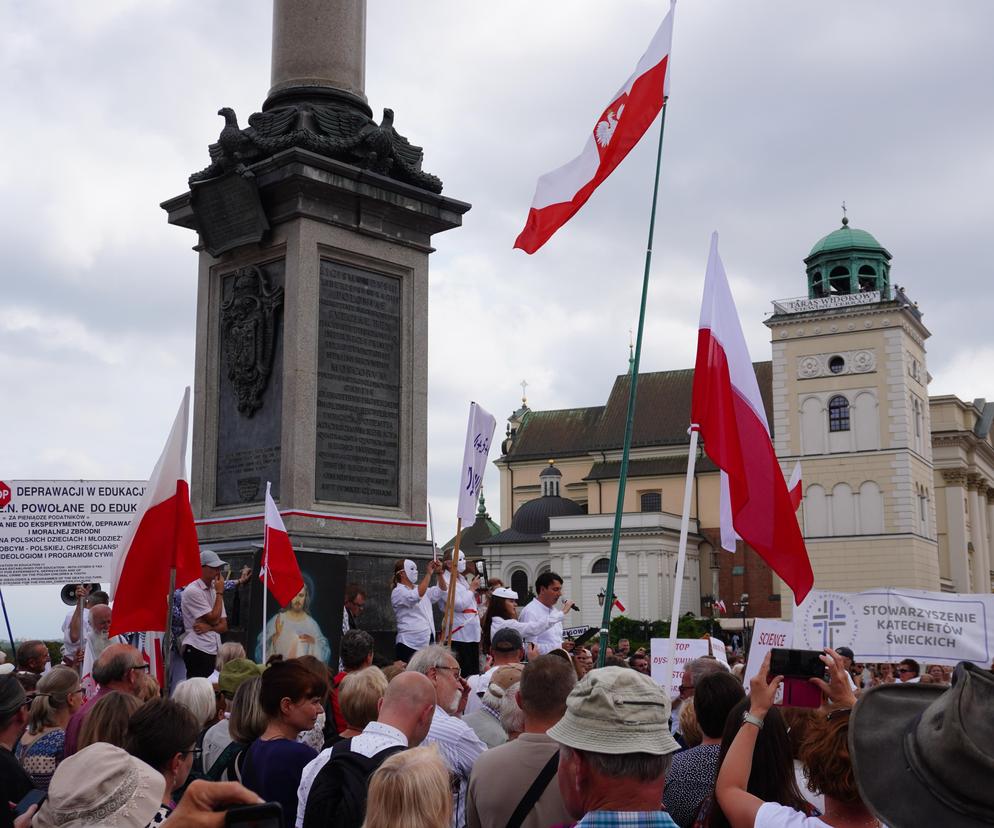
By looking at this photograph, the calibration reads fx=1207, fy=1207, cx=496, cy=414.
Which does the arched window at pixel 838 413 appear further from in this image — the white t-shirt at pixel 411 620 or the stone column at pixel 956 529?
the white t-shirt at pixel 411 620

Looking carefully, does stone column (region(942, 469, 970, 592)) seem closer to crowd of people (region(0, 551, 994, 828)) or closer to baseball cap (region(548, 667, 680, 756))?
crowd of people (region(0, 551, 994, 828))

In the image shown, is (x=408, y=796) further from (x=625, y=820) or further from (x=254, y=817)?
(x=625, y=820)

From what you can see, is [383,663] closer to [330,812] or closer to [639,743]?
[330,812]

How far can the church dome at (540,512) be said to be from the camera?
94675mm

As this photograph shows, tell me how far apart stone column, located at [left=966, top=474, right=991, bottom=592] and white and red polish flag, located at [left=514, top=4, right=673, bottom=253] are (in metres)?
88.9

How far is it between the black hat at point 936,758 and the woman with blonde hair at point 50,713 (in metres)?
4.95

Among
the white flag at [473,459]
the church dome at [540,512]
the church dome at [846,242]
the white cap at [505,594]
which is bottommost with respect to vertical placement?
the white cap at [505,594]

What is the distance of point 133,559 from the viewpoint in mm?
8547

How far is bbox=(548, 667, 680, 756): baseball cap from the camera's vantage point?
10.7 feet

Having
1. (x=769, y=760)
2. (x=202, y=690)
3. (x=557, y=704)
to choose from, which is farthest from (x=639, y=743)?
(x=202, y=690)

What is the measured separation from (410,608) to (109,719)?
7.01 metres

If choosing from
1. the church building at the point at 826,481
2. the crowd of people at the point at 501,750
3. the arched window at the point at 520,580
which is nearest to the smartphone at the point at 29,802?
the crowd of people at the point at 501,750

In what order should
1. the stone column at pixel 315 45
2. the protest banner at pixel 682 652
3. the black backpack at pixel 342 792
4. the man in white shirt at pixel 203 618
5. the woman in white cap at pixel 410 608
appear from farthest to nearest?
the stone column at pixel 315 45
the protest banner at pixel 682 652
the woman in white cap at pixel 410 608
the man in white shirt at pixel 203 618
the black backpack at pixel 342 792

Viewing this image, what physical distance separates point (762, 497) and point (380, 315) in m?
6.84
